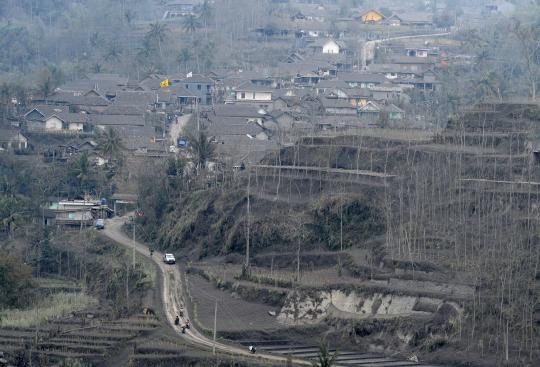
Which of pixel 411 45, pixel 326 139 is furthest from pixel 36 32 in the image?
pixel 326 139

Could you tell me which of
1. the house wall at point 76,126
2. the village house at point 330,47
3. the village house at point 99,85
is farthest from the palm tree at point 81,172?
the village house at point 330,47

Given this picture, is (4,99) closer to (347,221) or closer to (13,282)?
(13,282)

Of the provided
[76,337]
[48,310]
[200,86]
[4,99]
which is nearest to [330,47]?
[200,86]

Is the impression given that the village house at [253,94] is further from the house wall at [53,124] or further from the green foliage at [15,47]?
the green foliage at [15,47]

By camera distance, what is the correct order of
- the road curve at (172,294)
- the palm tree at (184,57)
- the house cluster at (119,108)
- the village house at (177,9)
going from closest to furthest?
the road curve at (172,294) → the house cluster at (119,108) → the palm tree at (184,57) → the village house at (177,9)

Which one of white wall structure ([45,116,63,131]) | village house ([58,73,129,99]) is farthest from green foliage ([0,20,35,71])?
white wall structure ([45,116,63,131])

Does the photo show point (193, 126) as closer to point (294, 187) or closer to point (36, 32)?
point (294, 187)
